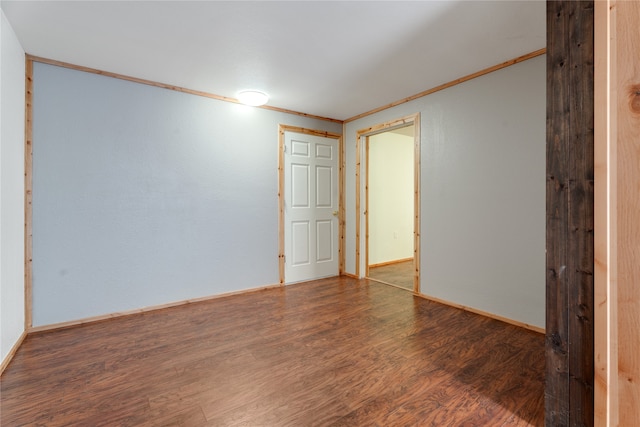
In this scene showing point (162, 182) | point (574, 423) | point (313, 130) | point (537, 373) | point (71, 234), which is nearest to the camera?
point (574, 423)

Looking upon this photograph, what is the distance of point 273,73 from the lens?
2904mm

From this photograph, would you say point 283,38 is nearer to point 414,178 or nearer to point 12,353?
point 414,178

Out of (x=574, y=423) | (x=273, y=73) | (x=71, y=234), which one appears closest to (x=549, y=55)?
(x=574, y=423)

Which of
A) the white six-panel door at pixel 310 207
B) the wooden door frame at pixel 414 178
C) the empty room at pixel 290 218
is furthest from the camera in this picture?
the white six-panel door at pixel 310 207

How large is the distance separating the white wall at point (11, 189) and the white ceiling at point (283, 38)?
0.23 metres

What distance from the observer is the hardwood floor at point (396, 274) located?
4.11 meters

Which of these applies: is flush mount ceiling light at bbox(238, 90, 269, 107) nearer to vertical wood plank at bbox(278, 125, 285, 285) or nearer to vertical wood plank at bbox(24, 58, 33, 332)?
vertical wood plank at bbox(278, 125, 285, 285)

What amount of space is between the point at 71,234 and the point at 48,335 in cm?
87

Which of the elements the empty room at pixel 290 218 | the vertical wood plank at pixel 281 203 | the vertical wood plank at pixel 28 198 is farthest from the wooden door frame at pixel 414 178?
the vertical wood plank at pixel 28 198

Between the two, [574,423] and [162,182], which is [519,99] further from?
[162,182]

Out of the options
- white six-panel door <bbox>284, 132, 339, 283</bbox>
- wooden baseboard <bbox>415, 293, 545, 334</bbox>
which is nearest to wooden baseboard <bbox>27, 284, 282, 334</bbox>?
white six-panel door <bbox>284, 132, 339, 283</bbox>

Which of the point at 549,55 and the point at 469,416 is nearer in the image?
the point at 549,55

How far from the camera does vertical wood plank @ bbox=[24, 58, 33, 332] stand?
8.11 ft

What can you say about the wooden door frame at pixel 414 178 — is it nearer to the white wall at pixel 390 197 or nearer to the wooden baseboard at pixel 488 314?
the wooden baseboard at pixel 488 314
